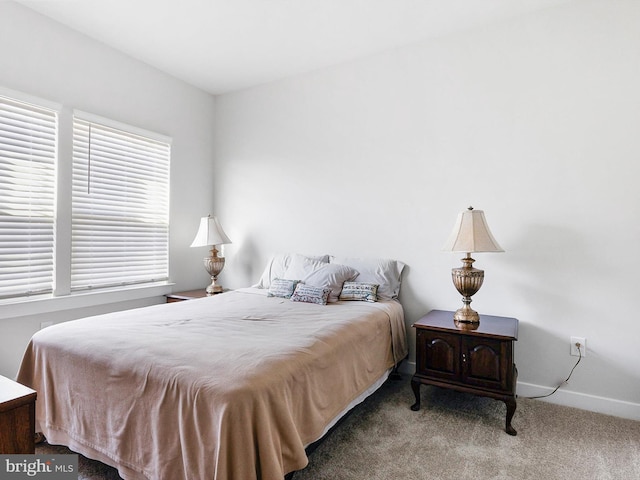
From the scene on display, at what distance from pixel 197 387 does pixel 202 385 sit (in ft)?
0.07

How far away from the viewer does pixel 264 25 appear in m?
2.89

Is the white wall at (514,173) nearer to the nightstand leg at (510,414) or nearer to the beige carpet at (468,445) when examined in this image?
the beige carpet at (468,445)

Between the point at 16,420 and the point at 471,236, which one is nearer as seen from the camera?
the point at 16,420

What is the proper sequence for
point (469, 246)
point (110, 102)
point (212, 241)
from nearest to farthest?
point (469, 246)
point (110, 102)
point (212, 241)

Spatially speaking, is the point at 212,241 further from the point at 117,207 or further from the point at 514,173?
the point at 514,173

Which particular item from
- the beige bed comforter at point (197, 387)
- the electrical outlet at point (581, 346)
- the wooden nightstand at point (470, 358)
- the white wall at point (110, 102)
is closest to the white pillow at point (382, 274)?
the wooden nightstand at point (470, 358)

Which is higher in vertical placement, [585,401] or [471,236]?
[471,236]

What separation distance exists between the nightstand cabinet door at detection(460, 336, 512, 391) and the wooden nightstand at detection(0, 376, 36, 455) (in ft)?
7.21

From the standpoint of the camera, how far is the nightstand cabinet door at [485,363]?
2256 mm

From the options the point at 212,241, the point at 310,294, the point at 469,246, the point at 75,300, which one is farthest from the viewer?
the point at 212,241

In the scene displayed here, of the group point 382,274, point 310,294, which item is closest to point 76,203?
point 310,294

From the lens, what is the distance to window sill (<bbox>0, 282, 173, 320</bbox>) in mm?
2627

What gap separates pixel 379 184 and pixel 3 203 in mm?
2873

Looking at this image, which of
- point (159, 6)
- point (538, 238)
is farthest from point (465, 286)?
point (159, 6)
